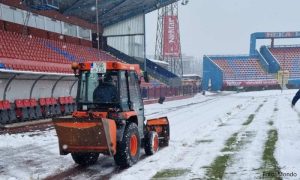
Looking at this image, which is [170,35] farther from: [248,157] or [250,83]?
[248,157]

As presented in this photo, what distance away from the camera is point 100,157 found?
31.0ft

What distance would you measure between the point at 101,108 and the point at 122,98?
1.62ft

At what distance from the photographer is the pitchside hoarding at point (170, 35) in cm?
4753

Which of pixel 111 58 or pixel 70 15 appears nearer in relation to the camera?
pixel 70 15

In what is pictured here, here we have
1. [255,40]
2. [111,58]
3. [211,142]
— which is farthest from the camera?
[255,40]

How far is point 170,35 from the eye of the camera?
47500 millimetres

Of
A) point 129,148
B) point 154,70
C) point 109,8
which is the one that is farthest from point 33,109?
point 154,70

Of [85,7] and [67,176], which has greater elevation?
[85,7]

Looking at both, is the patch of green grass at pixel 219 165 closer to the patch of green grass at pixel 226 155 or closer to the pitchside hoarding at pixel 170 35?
the patch of green grass at pixel 226 155

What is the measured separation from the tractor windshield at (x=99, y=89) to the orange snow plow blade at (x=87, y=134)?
0.73 metres

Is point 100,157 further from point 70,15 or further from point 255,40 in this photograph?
point 255,40

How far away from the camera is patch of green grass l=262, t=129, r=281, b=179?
290 inches

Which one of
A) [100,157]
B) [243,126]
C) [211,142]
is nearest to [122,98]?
[100,157]

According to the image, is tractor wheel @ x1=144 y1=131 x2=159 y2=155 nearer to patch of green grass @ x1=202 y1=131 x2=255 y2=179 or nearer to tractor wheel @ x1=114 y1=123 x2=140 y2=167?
tractor wheel @ x1=114 y1=123 x2=140 y2=167
